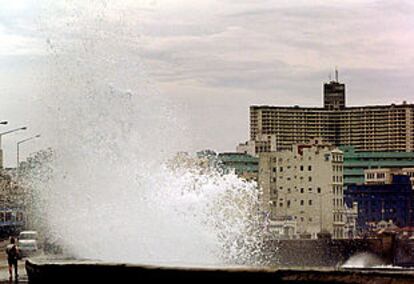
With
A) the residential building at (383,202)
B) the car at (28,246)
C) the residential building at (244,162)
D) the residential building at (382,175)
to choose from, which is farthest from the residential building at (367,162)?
the car at (28,246)

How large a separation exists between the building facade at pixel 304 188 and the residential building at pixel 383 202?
8293 millimetres

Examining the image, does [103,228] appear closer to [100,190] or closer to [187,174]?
[100,190]

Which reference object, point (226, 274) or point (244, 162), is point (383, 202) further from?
point (226, 274)

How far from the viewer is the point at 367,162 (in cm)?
16250

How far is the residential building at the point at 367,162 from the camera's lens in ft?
499

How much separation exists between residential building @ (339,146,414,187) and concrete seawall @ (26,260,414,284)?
134062 millimetres

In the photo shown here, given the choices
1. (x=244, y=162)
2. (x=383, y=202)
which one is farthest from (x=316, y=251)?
(x=383, y=202)

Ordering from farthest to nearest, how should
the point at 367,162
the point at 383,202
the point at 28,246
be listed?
the point at 367,162 → the point at 383,202 → the point at 28,246

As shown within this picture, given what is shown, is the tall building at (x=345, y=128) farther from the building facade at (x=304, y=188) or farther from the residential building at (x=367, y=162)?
the building facade at (x=304, y=188)

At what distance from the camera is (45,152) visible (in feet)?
94.9

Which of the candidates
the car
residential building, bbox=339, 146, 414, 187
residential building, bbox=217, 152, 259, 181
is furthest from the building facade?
the car

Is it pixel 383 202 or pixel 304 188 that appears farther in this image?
pixel 383 202

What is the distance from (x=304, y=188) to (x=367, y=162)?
50.7 metres

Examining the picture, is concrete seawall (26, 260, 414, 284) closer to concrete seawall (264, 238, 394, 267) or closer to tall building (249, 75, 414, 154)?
concrete seawall (264, 238, 394, 267)
